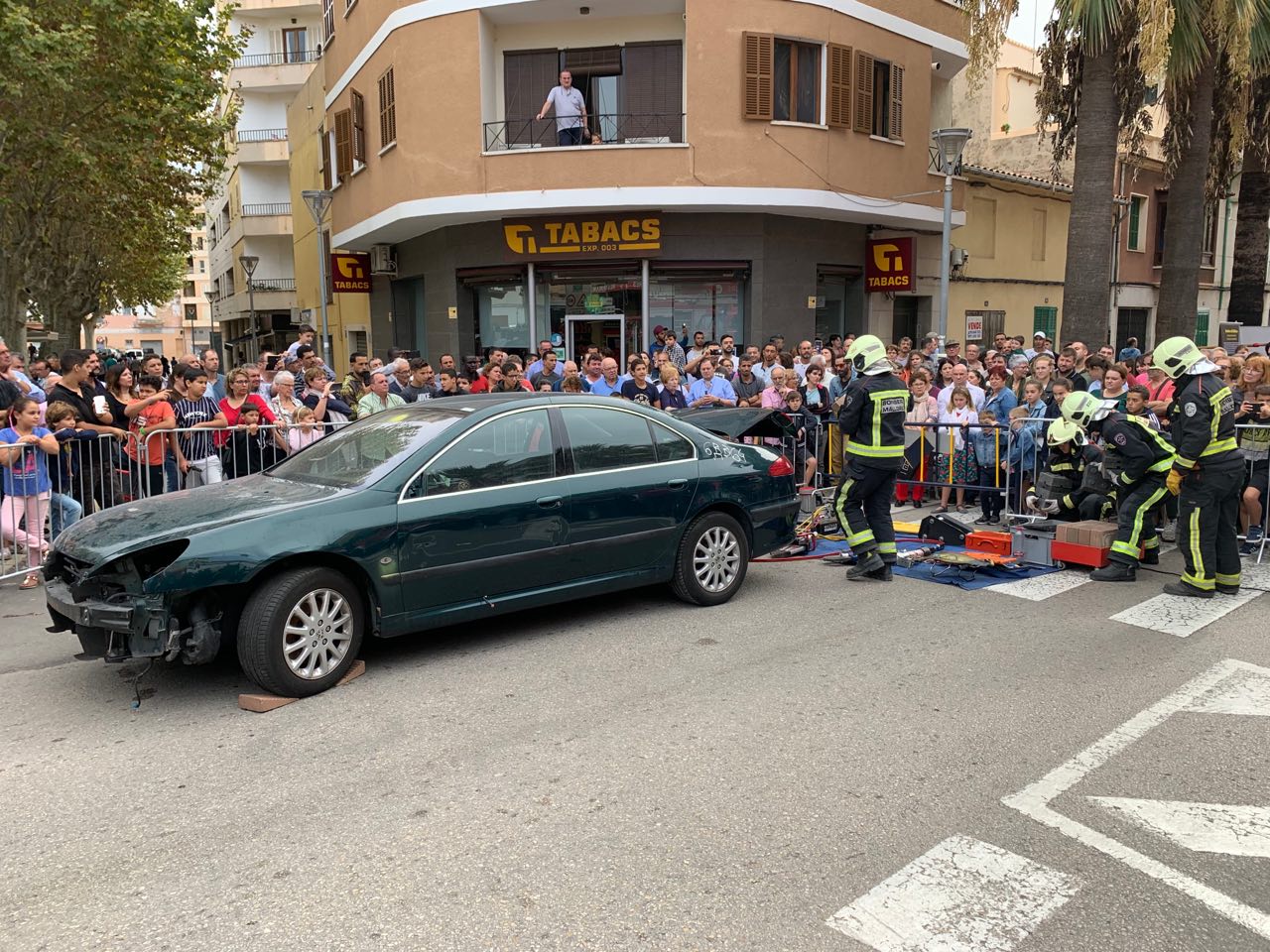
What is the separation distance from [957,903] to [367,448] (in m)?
4.20

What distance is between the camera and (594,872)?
11.2 ft

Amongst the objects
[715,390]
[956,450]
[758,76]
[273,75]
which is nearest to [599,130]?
[758,76]

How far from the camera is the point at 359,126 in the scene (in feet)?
65.9

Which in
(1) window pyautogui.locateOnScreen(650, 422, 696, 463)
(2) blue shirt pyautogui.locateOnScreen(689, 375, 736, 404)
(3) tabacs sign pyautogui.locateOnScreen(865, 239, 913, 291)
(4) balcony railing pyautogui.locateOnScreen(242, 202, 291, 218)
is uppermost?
(4) balcony railing pyautogui.locateOnScreen(242, 202, 291, 218)

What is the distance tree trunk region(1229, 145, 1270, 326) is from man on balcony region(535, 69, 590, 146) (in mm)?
12851

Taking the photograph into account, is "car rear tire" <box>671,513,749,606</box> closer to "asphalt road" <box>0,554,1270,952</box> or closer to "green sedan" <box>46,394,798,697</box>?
"green sedan" <box>46,394,798,697</box>

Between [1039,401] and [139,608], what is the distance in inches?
356

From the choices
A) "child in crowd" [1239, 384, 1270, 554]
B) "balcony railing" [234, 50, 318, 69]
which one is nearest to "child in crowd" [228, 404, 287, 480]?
"child in crowd" [1239, 384, 1270, 554]

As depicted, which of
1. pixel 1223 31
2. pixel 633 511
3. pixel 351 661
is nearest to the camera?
pixel 351 661

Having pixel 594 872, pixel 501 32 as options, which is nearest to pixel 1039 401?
pixel 594 872

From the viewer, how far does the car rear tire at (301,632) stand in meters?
4.98

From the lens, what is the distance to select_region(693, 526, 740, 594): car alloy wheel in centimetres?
689

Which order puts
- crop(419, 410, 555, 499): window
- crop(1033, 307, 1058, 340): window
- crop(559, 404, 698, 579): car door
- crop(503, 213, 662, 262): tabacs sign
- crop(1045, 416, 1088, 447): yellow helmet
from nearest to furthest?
1. crop(419, 410, 555, 499): window
2. crop(559, 404, 698, 579): car door
3. crop(1045, 416, 1088, 447): yellow helmet
4. crop(503, 213, 662, 262): tabacs sign
5. crop(1033, 307, 1058, 340): window

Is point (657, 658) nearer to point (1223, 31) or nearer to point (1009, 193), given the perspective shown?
point (1223, 31)
